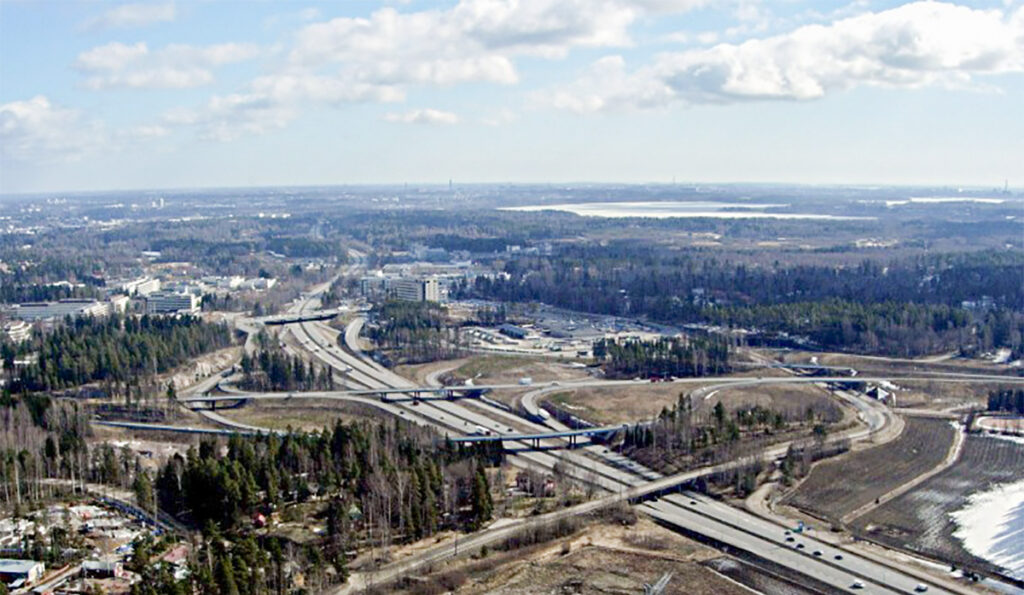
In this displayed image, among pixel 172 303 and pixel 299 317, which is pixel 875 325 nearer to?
pixel 299 317

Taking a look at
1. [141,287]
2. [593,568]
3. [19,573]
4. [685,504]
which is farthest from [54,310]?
[593,568]

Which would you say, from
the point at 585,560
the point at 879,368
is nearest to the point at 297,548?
the point at 585,560

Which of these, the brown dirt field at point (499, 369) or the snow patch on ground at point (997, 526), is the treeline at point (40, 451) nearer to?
the brown dirt field at point (499, 369)

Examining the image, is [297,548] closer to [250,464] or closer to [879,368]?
[250,464]

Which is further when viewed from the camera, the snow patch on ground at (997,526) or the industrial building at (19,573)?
the snow patch on ground at (997,526)

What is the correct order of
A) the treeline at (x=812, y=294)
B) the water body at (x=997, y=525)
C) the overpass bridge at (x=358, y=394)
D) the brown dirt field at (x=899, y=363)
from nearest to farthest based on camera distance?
the water body at (x=997, y=525)
the overpass bridge at (x=358, y=394)
the brown dirt field at (x=899, y=363)
the treeline at (x=812, y=294)

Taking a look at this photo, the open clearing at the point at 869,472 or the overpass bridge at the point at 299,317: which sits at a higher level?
the overpass bridge at the point at 299,317

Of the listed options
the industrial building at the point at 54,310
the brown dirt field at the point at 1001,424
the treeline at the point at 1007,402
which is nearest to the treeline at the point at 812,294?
the treeline at the point at 1007,402
